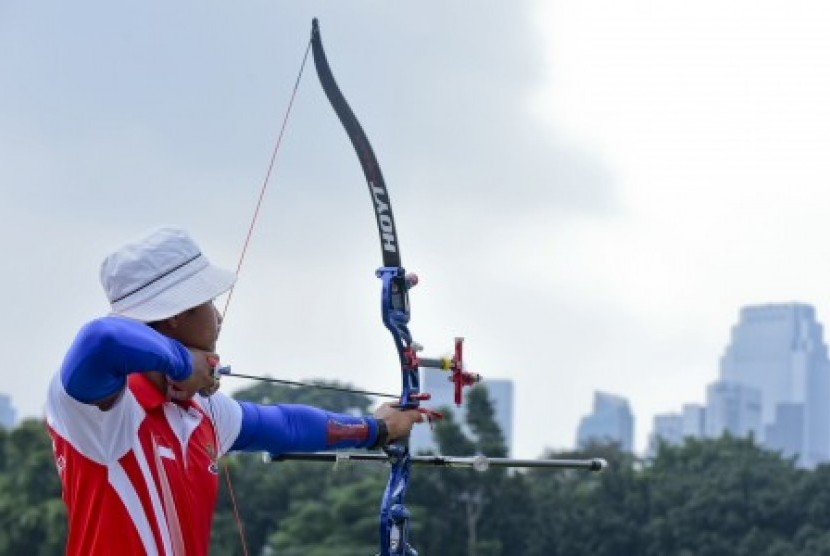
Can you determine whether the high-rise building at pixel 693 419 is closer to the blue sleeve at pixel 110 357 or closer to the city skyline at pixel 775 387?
the city skyline at pixel 775 387

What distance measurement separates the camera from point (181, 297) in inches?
152

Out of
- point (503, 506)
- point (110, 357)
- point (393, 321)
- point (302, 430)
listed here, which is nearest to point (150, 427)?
point (110, 357)

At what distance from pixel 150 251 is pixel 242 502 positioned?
116 feet

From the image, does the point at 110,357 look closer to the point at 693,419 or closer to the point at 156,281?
the point at 156,281

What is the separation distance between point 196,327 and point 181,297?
101mm

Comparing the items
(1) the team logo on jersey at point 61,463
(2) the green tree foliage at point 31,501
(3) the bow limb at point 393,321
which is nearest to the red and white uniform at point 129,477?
(1) the team logo on jersey at point 61,463

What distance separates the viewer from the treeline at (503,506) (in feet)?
113

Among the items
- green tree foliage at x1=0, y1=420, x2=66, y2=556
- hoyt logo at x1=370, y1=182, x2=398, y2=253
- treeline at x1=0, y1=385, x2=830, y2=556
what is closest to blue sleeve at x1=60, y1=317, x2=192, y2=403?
hoyt logo at x1=370, y1=182, x2=398, y2=253

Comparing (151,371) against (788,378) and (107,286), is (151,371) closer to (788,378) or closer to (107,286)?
(107,286)

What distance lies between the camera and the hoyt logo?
4793 millimetres

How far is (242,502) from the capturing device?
38812 millimetres

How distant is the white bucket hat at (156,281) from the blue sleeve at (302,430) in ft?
1.90

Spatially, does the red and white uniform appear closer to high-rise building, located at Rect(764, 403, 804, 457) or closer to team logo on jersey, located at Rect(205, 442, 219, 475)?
team logo on jersey, located at Rect(205, 442, 219, 475)

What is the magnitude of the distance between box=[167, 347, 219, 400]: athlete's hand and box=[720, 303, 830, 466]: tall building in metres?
111
